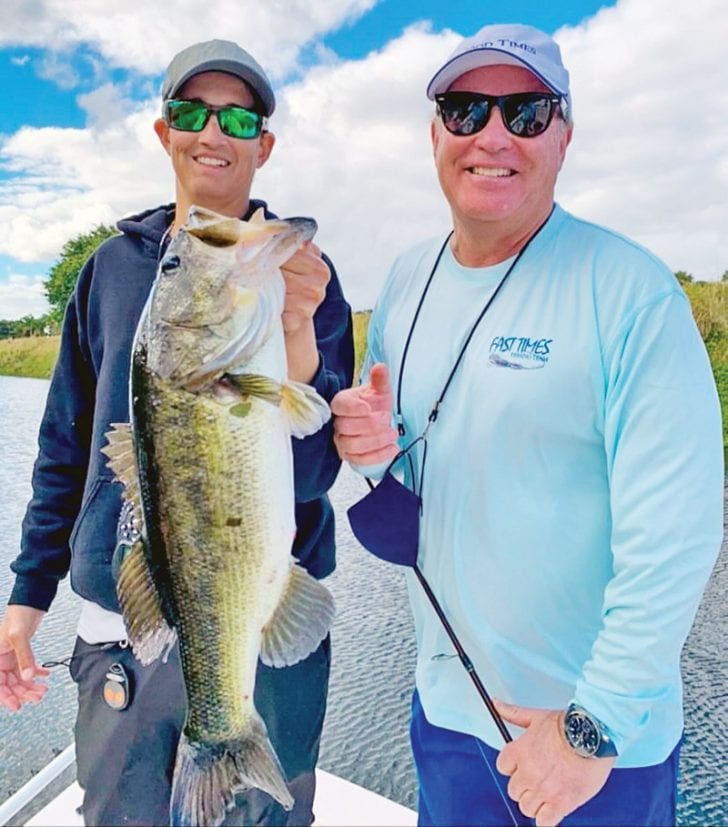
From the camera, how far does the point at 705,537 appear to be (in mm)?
1350

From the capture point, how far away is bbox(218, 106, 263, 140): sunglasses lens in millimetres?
1769

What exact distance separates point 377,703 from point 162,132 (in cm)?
211

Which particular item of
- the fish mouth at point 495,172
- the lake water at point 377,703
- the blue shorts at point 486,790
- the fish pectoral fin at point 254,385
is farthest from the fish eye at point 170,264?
the lake water at point 377,703

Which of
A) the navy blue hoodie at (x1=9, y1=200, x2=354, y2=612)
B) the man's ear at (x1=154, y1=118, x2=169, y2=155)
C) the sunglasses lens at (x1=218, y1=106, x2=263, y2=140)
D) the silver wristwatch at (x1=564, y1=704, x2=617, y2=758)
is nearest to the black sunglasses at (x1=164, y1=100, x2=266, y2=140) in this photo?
the sunglasses lens at (x1=218, y1=106, x2=263, y2=140)

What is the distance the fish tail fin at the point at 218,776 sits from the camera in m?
1.35

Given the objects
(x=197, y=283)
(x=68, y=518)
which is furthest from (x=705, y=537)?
(x=68, y=518)

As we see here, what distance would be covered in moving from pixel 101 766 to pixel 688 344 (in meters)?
1.70

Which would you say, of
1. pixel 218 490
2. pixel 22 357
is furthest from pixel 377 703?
pixel 22 357

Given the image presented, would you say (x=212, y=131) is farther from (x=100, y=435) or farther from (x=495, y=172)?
(x=100, y=435)

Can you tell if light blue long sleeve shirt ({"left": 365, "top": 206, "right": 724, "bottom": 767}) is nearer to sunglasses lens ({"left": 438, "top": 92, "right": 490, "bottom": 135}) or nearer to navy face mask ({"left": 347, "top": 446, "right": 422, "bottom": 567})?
navy face mask ({"left": 347, "top": 446, "right": 422, "bottom": 567})

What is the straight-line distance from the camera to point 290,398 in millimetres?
1348

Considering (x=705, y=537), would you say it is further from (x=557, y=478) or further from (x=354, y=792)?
(x=354, y=792)

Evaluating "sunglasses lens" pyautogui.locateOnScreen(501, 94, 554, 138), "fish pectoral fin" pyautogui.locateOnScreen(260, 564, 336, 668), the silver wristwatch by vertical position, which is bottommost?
the silver wristwatch

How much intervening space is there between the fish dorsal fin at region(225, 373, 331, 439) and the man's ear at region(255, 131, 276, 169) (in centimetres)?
79
